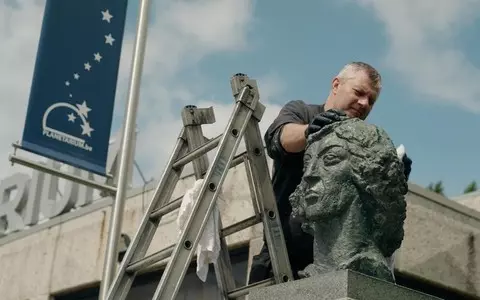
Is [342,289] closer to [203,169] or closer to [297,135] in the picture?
[297,135]

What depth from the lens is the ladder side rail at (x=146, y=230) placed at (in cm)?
503

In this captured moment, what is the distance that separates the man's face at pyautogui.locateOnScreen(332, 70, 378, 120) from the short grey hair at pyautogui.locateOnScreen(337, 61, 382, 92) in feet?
0.05

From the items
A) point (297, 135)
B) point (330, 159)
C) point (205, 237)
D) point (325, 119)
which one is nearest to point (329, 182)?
point (330, 159)

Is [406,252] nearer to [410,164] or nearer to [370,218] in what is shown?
[410,164]

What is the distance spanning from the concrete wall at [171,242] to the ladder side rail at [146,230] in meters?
2.99

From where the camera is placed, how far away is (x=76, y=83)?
10586 mm

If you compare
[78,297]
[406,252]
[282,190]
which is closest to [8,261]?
[78,297]

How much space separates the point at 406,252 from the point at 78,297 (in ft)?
15.2

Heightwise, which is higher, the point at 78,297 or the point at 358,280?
the point at 78,297

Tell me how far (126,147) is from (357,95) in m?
6.13

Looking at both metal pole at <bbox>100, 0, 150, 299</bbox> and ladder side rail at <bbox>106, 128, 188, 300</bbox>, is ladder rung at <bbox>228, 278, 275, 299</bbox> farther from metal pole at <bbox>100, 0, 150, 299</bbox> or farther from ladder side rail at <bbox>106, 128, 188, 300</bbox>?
metal pole at <bbox>100, 0, 150, 299</bbox>

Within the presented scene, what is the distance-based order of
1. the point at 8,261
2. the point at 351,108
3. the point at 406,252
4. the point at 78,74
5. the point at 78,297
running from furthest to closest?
1. the point at 8,261
2. the point at 78,297
3. the point at 78,74
4. the point at 406,252
5. the point at 351,108

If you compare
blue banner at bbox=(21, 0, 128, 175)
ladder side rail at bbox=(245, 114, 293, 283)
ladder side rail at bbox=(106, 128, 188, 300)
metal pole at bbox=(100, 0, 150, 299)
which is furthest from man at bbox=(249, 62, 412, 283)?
blue banner at bbox=(21, 0, 128, 175)

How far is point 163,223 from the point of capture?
10719mm
